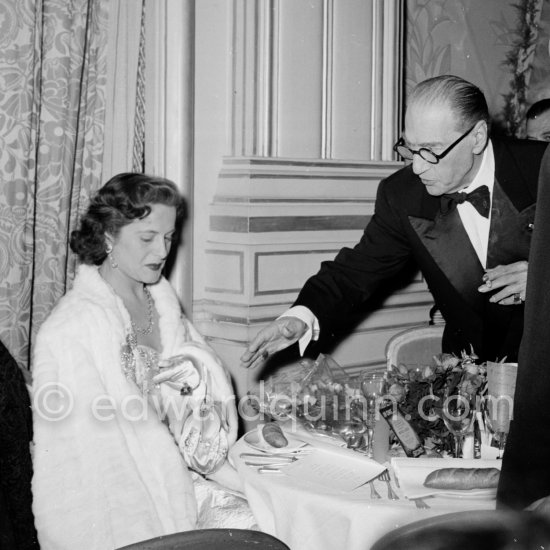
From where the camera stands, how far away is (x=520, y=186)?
113 inches

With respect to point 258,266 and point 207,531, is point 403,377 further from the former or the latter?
point 258,266

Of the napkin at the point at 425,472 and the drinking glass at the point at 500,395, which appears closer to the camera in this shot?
the napkin at the point at 425,472

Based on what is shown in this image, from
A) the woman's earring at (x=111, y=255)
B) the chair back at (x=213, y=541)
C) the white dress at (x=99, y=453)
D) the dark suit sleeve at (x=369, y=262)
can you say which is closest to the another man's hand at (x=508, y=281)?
the dark suit sleeve at (x=369, y=262)

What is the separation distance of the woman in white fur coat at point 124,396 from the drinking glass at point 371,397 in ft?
1.67

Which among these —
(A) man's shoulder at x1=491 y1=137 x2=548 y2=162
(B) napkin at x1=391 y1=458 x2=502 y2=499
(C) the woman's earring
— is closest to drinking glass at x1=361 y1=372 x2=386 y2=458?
(B) napkin at x1=391 y1=458 x2=502 y2=499

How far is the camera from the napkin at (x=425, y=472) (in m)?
1.87

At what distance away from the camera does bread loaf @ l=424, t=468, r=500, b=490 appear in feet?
6.13

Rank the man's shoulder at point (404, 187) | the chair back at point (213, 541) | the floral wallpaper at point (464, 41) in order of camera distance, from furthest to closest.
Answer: the floral wallpaper at point (464, 41) → the man's shoulder at point (404, 187) → the chair back at point (213, 541)

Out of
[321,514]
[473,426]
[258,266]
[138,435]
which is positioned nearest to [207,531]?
[321,514]

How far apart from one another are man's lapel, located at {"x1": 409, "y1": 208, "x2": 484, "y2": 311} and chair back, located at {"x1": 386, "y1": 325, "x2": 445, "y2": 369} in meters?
0.62

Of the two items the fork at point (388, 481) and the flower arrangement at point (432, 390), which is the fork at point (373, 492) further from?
the flower arrangement at point (432, 390)

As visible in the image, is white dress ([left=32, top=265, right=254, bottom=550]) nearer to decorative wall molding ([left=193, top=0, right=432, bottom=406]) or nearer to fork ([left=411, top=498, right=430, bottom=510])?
fork ([left=411, top=498, right=430, bottom=510])

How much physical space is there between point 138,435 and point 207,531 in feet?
3.63

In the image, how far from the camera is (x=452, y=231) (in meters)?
2.94
